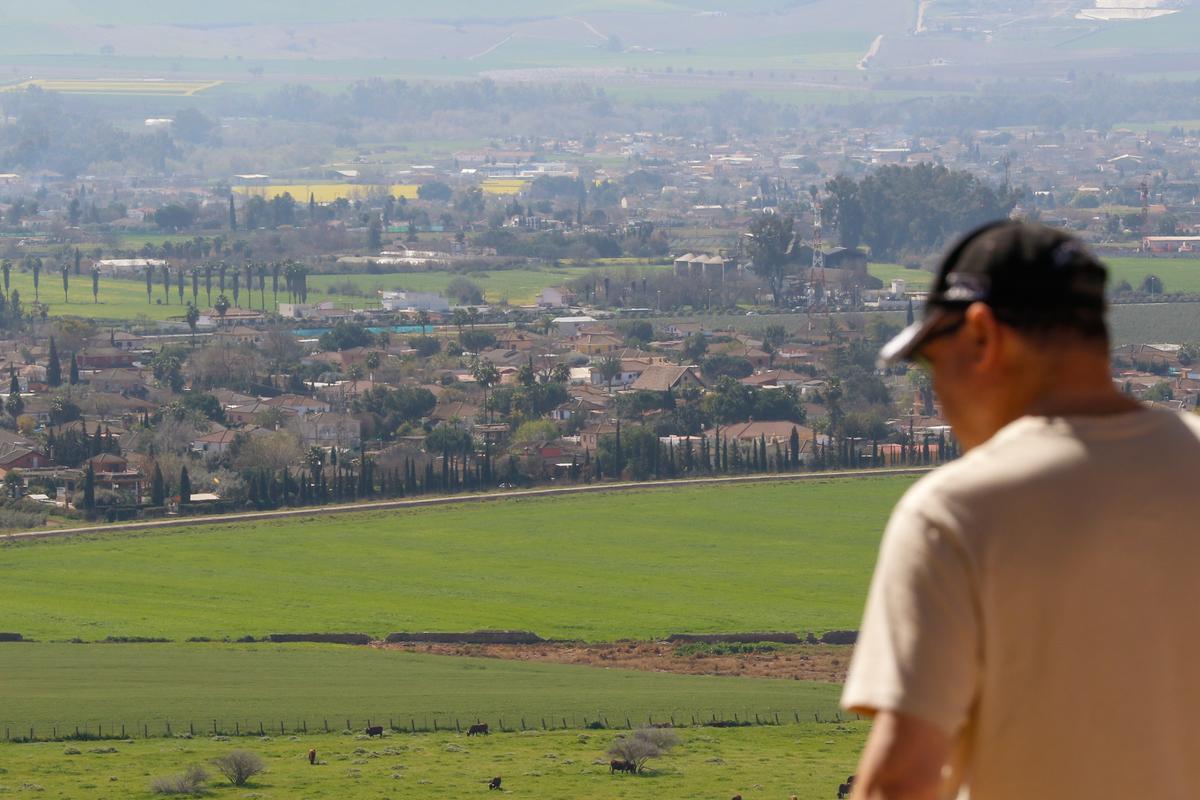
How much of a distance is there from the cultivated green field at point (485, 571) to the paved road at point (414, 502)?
0.69m

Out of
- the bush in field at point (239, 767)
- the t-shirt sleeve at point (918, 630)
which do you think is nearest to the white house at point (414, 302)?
the bush in field at point (239, 767)

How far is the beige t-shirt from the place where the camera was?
2934 mm

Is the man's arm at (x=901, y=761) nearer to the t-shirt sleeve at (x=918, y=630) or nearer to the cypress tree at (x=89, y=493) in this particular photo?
the t-shirt sleeve at (x=918, y=630)

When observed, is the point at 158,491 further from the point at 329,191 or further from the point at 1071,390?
the point at 329,191

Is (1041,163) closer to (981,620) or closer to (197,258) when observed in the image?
(197,258)

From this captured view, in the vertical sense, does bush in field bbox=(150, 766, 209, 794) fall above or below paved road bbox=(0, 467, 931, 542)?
above

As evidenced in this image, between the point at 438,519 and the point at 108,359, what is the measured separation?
99.6 ft

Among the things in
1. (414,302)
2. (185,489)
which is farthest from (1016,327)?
(414,302)

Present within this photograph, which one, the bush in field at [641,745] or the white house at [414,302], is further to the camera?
the white house at [414,302]

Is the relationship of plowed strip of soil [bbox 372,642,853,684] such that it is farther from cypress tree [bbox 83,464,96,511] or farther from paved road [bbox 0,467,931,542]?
cypress tree [bbox 83,464,96,511]

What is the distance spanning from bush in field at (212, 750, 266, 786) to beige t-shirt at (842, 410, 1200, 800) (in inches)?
968

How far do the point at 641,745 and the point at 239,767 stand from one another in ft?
15.7

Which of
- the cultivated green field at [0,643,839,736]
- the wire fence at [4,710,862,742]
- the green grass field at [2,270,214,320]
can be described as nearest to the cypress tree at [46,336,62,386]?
the green grass field at [2,270,214,320]

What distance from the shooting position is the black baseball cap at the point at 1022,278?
3.15m
